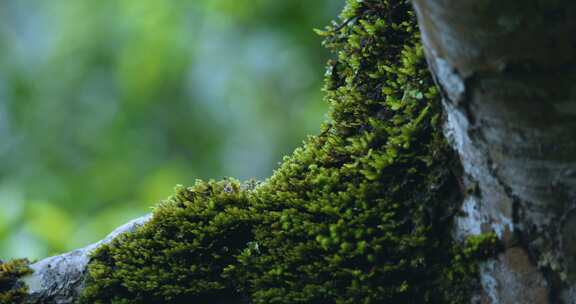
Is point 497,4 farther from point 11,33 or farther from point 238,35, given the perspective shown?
point 11,33

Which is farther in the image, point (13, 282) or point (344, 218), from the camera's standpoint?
point (13, 282)

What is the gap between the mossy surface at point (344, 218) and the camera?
158cm

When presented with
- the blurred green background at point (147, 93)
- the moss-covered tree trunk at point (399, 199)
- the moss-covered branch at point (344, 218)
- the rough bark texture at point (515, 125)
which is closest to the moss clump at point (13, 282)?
the moss-covered tree trunk at point (399, 199)

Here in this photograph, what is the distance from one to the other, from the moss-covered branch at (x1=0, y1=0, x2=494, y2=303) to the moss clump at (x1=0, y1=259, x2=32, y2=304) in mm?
193

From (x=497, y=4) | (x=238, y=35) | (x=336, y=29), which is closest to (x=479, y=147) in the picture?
(x=497, y=4)

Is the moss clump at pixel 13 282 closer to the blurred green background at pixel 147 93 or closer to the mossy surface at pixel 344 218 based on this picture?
the mossy surface at pixel 344 218

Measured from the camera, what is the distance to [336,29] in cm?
196

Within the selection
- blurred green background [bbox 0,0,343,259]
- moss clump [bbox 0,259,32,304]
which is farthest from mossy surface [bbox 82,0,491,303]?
blurred green background [bbox 0,0,343,259]

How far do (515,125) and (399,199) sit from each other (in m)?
0.40

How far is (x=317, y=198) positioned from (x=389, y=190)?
0.20 meters

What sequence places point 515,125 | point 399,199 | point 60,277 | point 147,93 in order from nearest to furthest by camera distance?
point 515,125
point 399,199
point 60,277
point 147,93

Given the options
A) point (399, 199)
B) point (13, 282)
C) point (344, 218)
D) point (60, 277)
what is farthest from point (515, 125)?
point (13, 282)

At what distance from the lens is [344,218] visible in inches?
64.8

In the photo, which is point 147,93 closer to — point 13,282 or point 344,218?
point 13,282
